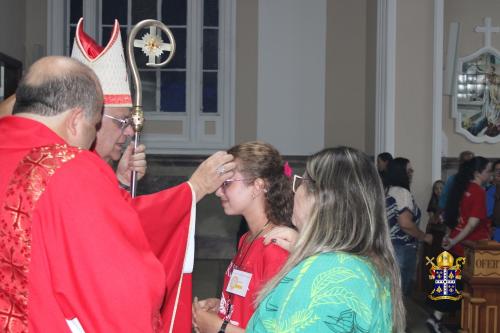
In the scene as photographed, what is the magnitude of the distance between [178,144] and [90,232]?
32.6 feet

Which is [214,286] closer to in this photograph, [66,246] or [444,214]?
[444,214]

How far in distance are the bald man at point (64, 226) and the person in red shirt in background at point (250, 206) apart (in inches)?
27.5

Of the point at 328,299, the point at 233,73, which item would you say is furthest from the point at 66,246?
the point at 233,73

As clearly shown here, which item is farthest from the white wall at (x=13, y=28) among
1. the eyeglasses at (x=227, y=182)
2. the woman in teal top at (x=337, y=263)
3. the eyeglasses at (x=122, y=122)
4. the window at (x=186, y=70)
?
the woman in teal top at (x=337, y=263)

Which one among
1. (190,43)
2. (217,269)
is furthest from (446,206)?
(190,43)

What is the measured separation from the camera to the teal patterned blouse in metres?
1.83

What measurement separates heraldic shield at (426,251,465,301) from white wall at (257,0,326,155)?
501 cm

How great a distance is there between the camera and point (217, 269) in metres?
10.3

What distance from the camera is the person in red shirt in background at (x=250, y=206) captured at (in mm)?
2807

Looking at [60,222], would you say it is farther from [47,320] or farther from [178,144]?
[178,144]

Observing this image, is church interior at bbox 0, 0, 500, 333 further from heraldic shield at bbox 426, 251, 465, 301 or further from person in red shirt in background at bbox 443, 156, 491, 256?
heraldic shield at bbox 426, 251, 465, 301

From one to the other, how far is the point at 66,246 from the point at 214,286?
7129 mm

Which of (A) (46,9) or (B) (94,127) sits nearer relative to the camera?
(B) (94,127)

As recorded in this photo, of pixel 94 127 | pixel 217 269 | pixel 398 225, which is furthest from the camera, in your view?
pixel 217 269
